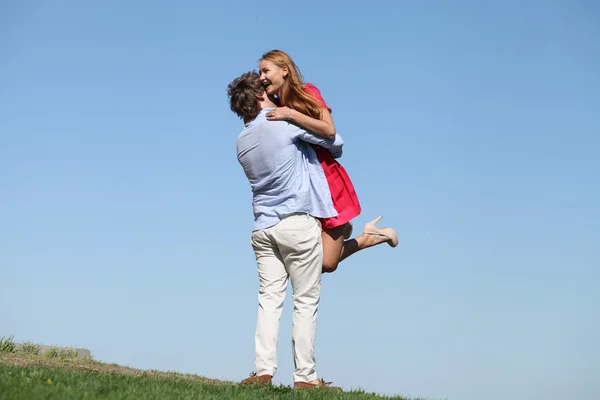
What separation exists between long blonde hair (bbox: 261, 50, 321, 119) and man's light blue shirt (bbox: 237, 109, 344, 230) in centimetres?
25

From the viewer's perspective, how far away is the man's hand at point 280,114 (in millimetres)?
7168

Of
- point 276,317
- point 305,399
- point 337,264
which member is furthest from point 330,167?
point 305,399

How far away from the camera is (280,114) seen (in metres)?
7.19

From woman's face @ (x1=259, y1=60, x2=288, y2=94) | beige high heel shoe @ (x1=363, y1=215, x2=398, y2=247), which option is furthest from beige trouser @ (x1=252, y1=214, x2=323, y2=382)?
woman's face @ (x1=259, y1=60, x2=288, y2=94)

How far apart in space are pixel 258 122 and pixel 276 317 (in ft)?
6.72

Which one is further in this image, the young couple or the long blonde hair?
the long blonde hair

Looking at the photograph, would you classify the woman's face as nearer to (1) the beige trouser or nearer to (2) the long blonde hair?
(2) the long blonde hair

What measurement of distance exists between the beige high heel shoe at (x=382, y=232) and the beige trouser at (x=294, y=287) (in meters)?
1.28

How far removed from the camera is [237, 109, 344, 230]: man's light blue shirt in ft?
23.7

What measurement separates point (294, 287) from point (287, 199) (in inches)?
36.6

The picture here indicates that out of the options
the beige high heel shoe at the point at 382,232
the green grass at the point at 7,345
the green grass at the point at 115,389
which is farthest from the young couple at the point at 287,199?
the green grass at the point at 7,345

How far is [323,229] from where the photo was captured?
24.8ft

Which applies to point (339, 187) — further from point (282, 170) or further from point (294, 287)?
point (294, 287)

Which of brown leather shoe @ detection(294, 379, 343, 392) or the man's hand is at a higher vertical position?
the man's hand
